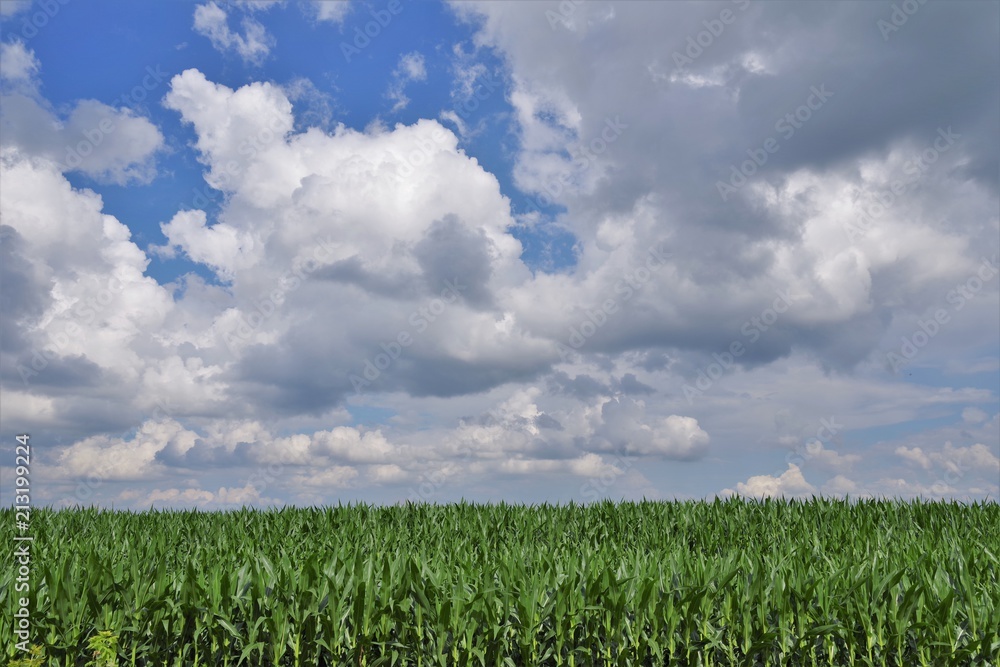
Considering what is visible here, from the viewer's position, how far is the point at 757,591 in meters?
6.10

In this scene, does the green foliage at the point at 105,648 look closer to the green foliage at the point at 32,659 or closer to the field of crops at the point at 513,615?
the field of crops at the point at 513,615

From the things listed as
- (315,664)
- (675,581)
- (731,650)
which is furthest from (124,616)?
(731,650)

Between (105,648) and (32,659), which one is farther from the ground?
(105,648)

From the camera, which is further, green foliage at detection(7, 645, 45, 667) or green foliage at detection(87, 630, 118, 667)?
green foliage at detection(87, 630, 118, 667)

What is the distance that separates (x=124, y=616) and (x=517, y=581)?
131 inches

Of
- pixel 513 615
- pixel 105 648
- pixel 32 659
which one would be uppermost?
pixel 513 615

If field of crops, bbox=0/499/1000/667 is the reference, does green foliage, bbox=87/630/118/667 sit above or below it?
below

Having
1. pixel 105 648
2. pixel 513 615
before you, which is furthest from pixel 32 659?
pixel 513 615

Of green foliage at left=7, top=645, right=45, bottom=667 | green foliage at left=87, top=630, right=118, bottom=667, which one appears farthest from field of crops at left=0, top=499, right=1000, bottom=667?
green foliage at left=7, top=645, right=45, bottom=667

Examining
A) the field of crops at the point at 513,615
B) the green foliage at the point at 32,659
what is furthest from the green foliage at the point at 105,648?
the green foliage at the point at 32,659

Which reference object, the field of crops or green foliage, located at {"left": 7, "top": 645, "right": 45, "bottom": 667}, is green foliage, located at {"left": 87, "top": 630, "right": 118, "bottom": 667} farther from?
green foliage, located at {"left": 7, "top": 645, "right": 45, "bottom": 667}

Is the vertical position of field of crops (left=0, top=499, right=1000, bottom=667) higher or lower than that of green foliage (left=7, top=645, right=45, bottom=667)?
higher

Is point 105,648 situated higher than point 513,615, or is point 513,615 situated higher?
point 513,615

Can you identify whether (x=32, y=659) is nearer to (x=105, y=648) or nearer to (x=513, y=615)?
(x=105, y=648)
